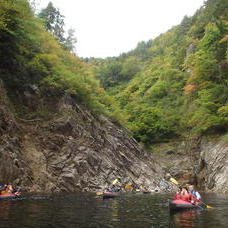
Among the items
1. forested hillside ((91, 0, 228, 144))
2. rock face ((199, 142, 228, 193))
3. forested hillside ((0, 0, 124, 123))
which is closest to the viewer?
forested hillside ((0, 0, 124, 123))

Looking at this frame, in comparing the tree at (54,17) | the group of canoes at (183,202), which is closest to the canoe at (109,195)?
the group of canoes at (183,202)

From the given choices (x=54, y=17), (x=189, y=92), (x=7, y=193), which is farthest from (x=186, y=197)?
(x=54, y=17)

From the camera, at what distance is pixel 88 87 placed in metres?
50.3

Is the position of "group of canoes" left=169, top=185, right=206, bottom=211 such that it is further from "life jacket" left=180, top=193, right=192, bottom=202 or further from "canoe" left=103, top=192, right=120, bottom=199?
"canoe" left=103, top=192, right=120, bottom=199

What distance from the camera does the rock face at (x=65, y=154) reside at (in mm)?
33406

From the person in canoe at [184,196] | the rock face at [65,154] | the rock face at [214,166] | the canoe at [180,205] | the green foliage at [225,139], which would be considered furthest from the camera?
the green foliage at [225,139]

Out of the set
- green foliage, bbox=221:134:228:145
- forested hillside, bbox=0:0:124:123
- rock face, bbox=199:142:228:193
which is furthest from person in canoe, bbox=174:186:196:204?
green foliage, bbox=221:134:228:145

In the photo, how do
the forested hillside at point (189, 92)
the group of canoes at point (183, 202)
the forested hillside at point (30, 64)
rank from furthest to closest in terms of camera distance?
the forested hillside at point (189, 92) < the forested hillside at point (30, 64) < the group of canoes at point (183, 202)

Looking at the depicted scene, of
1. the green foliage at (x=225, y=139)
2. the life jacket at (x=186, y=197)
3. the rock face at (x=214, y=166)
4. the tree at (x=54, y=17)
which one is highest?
the tree at (x=54, y=17)

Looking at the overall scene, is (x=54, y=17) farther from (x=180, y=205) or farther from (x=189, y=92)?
(x=180, y=205)

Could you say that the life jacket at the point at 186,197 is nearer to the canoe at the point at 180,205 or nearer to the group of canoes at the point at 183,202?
the group of canoes at the point at 183,202

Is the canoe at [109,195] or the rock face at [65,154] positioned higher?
the rock face at [65,154]

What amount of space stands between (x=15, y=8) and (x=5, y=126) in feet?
44.9

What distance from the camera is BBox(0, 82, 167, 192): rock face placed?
33.4 metres
